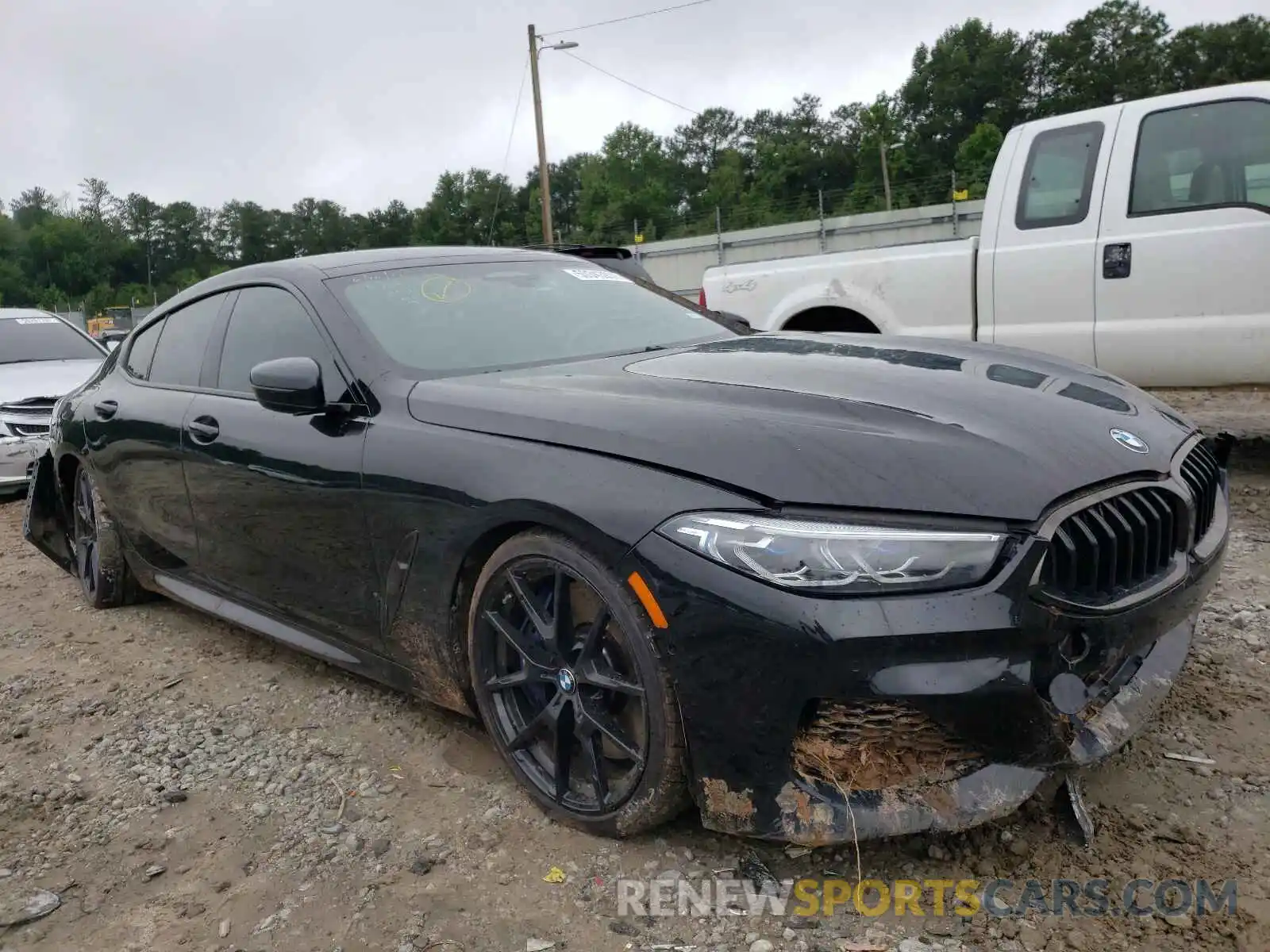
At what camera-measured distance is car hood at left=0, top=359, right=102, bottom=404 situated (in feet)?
25.3

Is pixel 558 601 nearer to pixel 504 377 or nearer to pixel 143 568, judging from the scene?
pixel 504 377

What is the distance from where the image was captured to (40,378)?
799cm

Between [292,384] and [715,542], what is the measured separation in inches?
57.8

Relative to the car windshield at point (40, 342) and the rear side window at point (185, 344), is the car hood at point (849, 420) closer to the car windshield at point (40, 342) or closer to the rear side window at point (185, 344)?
the rear side window at point (185, 344)

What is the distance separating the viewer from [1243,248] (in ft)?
16.2

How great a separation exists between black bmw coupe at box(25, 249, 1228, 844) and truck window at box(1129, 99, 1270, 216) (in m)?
2.72

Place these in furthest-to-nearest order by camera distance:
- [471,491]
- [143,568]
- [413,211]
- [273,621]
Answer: [413,211] → [143,568] → [273,621] → [471,491]

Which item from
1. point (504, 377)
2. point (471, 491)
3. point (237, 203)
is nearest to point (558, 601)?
point (471, 491)

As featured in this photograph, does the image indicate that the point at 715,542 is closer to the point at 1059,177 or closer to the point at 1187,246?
the point at 1187,246

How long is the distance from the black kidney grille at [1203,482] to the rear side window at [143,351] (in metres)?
3.75

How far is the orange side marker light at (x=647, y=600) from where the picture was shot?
2.03 m

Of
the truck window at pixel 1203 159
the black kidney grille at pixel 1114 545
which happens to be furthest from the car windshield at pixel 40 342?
the black kidney grille at pixel 1114 545

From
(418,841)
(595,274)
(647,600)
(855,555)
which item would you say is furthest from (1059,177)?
(418,841)

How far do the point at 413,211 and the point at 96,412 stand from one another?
272 feet
